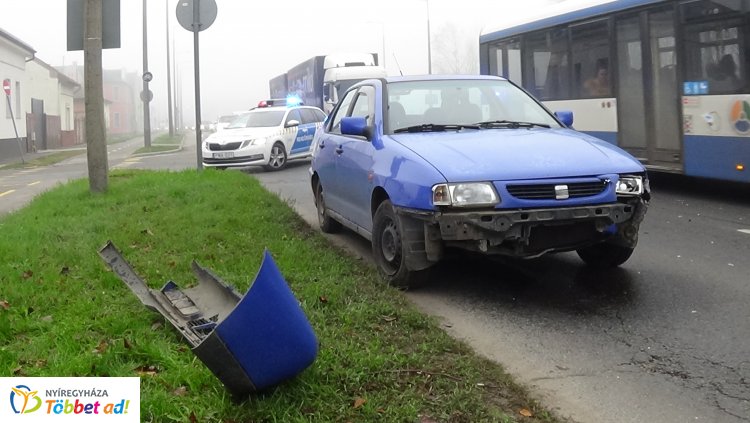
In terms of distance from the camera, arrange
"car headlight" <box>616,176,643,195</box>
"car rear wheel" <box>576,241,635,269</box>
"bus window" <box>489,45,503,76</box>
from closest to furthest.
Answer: "car headlight" <box>616,176,643,195</box>, "car rear wheel" <box>576,241,635,269</box>, "bus window" <box>489,45,503,76</box>

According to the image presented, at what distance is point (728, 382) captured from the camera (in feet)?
12.5

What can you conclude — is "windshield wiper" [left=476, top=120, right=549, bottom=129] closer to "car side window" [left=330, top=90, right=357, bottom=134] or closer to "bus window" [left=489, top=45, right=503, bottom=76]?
"car side window" [left=330, top=90, right=357, bottom=134]

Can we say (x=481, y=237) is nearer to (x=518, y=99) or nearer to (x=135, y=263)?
(x=518, y=99)

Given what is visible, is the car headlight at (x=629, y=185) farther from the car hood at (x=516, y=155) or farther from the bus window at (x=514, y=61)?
the bus window at (x=514, y=61)

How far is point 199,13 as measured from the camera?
40.2 ft

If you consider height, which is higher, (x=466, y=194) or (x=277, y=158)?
(x=277, y=158)

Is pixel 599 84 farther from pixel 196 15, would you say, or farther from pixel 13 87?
pixel 13 87

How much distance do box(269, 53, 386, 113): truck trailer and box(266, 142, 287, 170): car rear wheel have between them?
8.02m

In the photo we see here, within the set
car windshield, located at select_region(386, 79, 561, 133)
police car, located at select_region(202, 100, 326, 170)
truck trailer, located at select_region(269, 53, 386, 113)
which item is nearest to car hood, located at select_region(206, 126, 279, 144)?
police car, located at select_region(202, 100, 326, 170)

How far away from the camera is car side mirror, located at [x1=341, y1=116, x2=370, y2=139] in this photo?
20.5 feet

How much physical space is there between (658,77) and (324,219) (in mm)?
5396

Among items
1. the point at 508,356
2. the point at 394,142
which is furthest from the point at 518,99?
the point at 508,356

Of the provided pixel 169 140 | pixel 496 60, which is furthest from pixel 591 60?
pixel 169 140

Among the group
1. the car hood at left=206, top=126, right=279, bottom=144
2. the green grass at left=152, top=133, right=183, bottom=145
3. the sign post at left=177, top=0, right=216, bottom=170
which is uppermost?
the green grass at left=152, top=133, right=183, bottom=145
